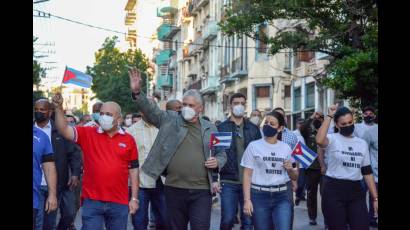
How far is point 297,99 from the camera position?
3688cm

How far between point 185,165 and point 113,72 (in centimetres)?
6045

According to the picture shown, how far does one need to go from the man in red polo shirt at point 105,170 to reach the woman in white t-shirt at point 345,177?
2.15 metres

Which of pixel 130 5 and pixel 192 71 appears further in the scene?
pixel 130 5

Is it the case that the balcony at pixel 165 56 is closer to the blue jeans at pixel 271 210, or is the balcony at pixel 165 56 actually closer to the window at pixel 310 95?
the window at pixel 310 95

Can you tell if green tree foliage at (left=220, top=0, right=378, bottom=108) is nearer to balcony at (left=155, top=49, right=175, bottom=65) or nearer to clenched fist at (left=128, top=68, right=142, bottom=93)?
clenched fist at (left=128, top=68, right=142, bottom=93)

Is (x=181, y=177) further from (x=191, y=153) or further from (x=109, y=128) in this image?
(x=109, y=128)

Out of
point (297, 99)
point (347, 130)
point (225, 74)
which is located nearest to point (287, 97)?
point (297, 99)

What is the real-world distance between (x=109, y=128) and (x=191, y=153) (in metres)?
0.92

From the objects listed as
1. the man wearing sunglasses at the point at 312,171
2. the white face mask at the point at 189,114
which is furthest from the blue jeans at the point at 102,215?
the man wearing sunglasses at the point at 312,171

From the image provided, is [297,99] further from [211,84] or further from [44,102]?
[44,102]

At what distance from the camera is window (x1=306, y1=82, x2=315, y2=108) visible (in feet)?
111

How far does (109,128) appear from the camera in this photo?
8016 millimetres

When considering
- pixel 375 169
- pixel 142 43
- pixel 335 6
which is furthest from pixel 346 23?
pixel 142 43

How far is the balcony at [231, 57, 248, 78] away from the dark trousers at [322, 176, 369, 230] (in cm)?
3594
